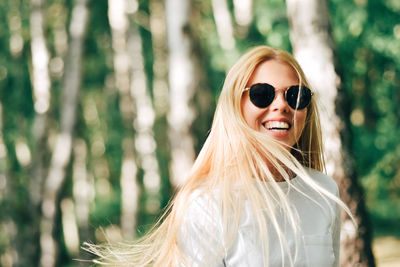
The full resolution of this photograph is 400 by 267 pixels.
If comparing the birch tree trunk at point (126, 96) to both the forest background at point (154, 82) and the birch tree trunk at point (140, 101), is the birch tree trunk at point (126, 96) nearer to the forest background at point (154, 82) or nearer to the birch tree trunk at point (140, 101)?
the forest background at point (154, 82)

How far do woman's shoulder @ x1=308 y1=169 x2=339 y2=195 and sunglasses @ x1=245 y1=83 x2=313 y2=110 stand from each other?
36 centimetres

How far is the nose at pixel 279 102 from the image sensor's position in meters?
2.44

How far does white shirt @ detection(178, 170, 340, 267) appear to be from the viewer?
2.14 metres

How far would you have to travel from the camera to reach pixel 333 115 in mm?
4098

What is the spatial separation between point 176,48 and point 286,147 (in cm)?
425

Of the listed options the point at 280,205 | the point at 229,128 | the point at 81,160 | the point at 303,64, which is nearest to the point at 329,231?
the point at 280,205

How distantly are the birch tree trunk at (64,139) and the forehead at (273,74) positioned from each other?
7.68m

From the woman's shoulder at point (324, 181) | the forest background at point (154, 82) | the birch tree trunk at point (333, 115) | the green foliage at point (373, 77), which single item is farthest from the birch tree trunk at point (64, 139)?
the woman's shoulder at point (324, 181)

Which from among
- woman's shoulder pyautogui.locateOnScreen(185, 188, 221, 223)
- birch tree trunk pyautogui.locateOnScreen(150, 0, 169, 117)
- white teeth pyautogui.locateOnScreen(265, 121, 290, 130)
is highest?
birch tree trunk pyautogui.locateOnScreen(150, 0, 169, 117)

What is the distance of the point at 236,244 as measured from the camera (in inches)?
85.4

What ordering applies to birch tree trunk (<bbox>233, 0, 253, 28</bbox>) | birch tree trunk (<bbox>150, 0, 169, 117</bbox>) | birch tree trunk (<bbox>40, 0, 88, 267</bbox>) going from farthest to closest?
birch tree trunk (<bbox>150, 0, 169, 117</bbox>), birch tree trunk (<bbox>233, 0, 253, 28</bbox>), birch tree trunk (<bbox>40, 0, 88, 267</bbox>)

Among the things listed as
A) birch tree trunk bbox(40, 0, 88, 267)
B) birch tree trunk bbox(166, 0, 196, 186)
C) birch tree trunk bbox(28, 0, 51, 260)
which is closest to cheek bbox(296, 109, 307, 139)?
birch tree trunk bbox(166, 0, 196, 186)

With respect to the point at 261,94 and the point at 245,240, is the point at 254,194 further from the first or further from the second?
the point at 261,94

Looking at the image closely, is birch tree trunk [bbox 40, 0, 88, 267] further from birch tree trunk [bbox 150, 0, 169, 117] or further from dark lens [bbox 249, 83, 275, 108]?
dark lens [bbox 249, 83, 275, 108]
